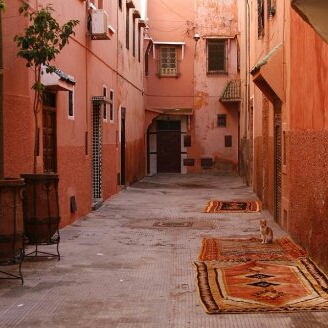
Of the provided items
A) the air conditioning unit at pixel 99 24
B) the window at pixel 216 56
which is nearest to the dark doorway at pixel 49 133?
the air conditioning unit at pixel 99 24

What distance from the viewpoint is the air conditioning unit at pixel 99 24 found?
1420 cm

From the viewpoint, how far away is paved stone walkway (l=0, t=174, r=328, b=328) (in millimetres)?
5836

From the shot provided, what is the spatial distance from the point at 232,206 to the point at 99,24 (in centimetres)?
508

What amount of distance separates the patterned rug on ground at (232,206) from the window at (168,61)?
40.1 ft

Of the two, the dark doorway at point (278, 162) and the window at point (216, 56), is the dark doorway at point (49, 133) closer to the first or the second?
the dark doorway at point (278, 162)

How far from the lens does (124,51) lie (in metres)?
20.4

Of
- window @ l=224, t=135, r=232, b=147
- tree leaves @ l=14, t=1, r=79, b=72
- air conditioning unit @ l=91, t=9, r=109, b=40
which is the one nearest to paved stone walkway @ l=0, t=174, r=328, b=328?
tree leaves @ l=14, t=1, r=79, b=72

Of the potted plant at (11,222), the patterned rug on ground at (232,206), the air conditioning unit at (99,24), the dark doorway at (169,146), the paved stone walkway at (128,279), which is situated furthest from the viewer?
the dark doorway at (169,146)

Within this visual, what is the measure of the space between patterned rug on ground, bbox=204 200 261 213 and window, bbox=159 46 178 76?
12.2 m

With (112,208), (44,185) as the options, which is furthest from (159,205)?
(44,185)

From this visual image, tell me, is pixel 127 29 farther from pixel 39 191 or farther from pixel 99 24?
pixel 39 191

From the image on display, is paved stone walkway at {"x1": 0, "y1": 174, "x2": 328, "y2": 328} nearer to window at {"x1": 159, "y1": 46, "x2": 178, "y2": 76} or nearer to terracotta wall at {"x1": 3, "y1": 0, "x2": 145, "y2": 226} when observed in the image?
terracotta wall at {"x1": 3, "y1": 0, "x2": 145, "y2": 226}

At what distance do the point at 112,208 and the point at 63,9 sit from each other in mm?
5059

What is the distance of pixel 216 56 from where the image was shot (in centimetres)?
2806
